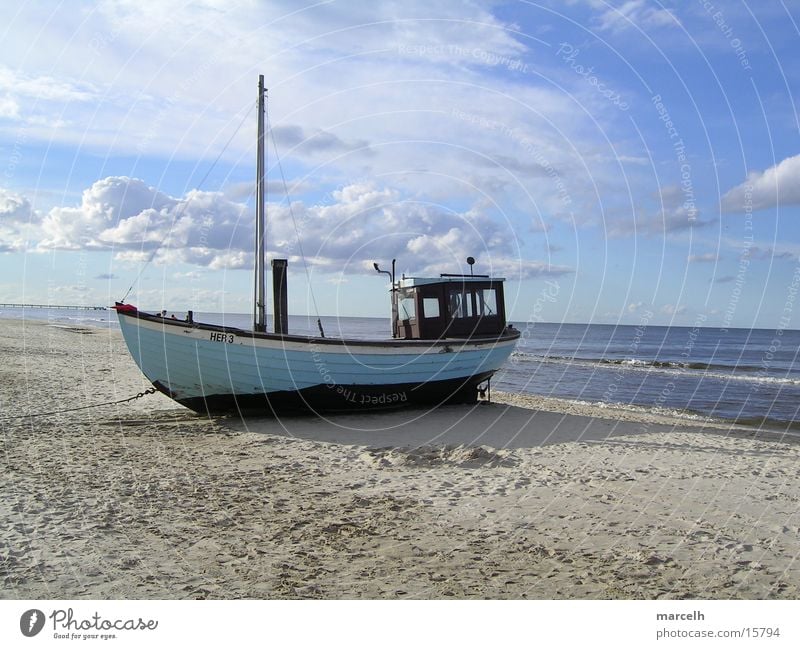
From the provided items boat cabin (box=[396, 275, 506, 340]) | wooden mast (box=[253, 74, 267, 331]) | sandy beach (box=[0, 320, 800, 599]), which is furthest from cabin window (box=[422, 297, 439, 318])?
wooden mast (box=[253, 74, 267, 331])

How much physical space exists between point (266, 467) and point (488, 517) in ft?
11.6

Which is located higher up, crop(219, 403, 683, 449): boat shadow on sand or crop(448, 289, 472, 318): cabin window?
crop(448, 289, 472, 318): cabin window

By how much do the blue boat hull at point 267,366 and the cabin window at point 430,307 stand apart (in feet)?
3.96

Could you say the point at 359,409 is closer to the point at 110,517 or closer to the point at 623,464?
the point at 623,464

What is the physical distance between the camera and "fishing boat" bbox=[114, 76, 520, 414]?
11.9 metres

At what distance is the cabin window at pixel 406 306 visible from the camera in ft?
50.0

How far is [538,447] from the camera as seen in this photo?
10.9m

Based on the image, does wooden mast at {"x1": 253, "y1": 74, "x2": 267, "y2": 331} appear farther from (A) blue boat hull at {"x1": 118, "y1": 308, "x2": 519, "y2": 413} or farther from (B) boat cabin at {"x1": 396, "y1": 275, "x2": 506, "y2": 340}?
(B) boat cabin at {"x1": 396, "y1": 275, "x2": 506, "y2": 340}
